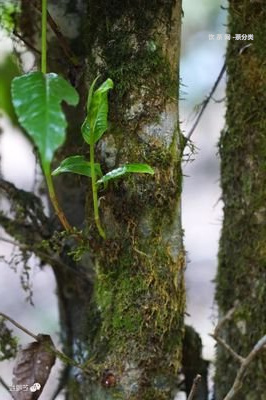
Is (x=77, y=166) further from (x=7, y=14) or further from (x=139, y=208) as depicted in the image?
(x=7, y=14)

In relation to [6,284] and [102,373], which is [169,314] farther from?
[6,284]

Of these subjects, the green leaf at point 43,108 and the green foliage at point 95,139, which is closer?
the green leaf at point 43,108

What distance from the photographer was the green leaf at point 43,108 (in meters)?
0.57

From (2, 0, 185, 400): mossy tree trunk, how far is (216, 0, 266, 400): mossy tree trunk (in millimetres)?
187

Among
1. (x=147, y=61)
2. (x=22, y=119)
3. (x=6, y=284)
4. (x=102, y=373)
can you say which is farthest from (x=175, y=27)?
(x=6, y=284)

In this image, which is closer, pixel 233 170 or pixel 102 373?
pixel 102 373

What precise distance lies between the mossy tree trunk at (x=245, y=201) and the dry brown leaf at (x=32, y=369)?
331 millimetres

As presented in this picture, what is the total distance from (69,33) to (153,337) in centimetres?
54

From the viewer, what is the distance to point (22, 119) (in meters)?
0.60

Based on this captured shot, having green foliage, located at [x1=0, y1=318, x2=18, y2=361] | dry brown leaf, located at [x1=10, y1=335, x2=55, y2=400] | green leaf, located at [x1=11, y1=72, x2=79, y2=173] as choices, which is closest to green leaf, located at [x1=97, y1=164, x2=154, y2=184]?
green leaf, located at [x1=11, y1=72, x2=79, y2=173]

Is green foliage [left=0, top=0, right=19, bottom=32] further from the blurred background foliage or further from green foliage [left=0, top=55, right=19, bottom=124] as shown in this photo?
A: the blurred background foliage

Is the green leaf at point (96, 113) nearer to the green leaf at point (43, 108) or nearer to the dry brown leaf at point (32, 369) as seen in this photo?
the green leaf at point (43, 108)

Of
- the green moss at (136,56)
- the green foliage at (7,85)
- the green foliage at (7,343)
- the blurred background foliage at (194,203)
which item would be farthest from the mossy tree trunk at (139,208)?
the blurred background foliage at (194,203)

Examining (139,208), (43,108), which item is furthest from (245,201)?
(43,108)
